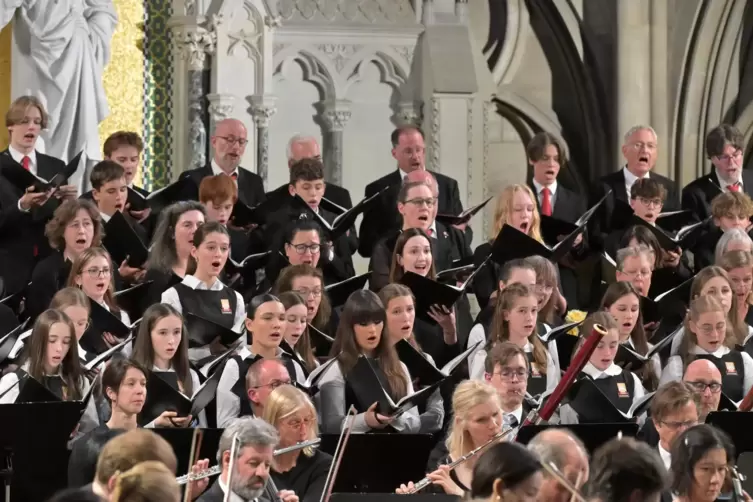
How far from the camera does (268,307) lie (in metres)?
7.04

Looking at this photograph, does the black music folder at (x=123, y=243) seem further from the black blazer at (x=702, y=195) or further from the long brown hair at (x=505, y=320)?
the black blazer at (x=702, y=195)

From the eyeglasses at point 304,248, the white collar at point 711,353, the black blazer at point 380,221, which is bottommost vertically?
the white collar at point 711,353

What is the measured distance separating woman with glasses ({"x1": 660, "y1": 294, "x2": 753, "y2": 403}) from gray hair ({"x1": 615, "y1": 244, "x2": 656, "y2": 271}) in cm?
56

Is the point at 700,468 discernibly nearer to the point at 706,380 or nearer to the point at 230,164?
the point at 706,380

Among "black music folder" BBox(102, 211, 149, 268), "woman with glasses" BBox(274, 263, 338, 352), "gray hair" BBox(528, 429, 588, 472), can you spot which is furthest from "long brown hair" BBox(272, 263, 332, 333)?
"gray hair" BBox(528, 429, 588, 472)

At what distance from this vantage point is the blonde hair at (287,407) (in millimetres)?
6113

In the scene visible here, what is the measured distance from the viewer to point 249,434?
5383 mm

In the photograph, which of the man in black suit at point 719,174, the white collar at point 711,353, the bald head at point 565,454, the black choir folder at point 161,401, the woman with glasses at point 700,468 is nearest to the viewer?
the bald head at point 565,454

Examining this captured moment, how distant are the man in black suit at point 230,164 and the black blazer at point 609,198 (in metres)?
1.63

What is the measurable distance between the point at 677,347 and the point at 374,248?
1.50m

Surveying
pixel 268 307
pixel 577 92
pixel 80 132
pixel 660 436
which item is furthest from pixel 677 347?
pixel 577 92

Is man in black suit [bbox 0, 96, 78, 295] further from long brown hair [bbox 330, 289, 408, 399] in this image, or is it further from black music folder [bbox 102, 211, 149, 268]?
long brown hair [bbox 330, 289, 408, 399]

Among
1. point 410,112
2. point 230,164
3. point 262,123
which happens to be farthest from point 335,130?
point 230,164

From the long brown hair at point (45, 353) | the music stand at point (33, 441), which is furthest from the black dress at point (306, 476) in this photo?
the long brown hair at point (45, 353)
